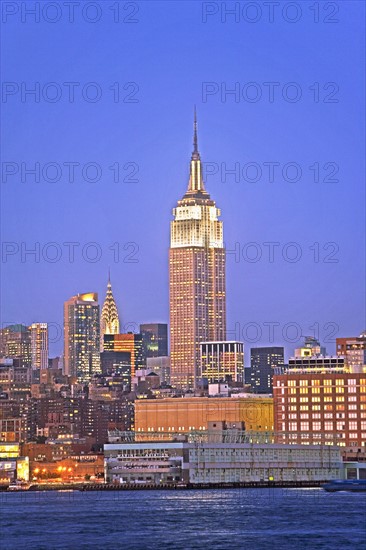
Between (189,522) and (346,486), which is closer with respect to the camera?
(189,522)

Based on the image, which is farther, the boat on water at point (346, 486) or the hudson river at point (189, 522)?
the boat on water at point (346, 486)

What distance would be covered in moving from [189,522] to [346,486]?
6025 cm

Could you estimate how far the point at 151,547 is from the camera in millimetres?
111188

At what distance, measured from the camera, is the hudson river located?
114 meters

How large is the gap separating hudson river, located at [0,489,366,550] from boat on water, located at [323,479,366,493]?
879 centimetres

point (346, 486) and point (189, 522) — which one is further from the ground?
point (346, 486)

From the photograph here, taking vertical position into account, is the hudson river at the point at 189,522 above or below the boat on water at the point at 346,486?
below

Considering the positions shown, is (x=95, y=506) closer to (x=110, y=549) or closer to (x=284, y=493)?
(x=284, y=493)

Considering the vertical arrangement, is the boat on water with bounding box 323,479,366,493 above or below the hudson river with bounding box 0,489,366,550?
above

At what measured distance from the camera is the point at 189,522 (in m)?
131

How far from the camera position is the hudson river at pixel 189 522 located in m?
114

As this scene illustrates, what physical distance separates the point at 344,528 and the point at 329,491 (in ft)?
214

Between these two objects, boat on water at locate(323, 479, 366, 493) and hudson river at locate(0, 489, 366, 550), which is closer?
hudson river at locate(0, 489, 366, 550)

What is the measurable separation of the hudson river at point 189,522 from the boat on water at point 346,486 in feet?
28.9
